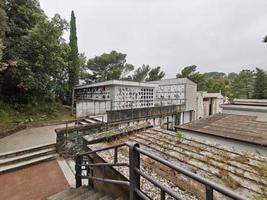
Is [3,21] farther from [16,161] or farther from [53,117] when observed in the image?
[16,161]

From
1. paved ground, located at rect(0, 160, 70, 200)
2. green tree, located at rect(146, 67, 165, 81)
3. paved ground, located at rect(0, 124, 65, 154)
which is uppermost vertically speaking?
green tree, located at rect(146, 67, 165, 81)

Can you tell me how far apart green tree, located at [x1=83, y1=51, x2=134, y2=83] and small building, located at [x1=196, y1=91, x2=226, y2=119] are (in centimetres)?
1349

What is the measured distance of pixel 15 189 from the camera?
201 inches

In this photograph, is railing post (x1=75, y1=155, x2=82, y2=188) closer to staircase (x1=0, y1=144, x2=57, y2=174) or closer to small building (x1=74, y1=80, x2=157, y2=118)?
staircase (x1=0, y1=144, x2=57, y2=174)

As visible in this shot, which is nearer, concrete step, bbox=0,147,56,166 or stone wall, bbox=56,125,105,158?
concrete step, bbox=0,147,56,166

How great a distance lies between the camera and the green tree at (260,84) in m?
23.3

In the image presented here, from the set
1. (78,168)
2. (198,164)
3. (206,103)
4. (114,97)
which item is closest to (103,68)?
(114,97)

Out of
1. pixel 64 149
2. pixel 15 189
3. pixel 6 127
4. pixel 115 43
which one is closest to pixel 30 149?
pixel 64 149

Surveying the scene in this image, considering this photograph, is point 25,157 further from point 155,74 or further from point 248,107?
point 155,74

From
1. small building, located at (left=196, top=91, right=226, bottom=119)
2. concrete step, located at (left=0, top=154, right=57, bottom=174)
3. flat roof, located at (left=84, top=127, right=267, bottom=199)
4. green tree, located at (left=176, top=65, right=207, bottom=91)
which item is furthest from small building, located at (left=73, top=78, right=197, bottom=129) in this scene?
green tree, located at (left=176, top=65, right=207, bottom=91)

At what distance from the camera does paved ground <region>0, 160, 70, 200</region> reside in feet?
15.9

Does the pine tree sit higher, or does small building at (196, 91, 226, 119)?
the pine tree

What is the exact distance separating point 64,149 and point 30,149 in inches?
54.8

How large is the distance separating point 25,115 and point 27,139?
4522 millimetres
